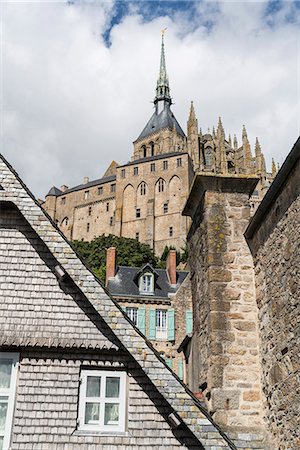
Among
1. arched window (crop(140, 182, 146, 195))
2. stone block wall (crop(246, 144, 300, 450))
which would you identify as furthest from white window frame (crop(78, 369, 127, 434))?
arched window (crop(140, 182, 146, 195))

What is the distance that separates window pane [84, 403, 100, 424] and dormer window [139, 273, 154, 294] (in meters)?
29.3

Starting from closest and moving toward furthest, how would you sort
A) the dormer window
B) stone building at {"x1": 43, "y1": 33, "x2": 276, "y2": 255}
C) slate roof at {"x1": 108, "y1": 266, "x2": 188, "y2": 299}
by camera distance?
slate roof at {"x1": 108, "y1": 266, "x2": 188, "y2": 299}
the dormer window
stone building at {"x1": 43, "y1": 33, "x2": 276, "y2": 255}

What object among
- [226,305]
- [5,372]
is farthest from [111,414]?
[226,305]

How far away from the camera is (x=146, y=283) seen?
35.7 metres

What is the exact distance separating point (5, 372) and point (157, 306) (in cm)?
2868

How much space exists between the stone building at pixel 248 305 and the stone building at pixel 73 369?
0.51 metres

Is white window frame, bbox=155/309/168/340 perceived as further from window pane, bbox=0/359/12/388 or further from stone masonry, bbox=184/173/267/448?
window pane, bbox=0/359/12/388

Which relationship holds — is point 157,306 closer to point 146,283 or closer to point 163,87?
point 146,283

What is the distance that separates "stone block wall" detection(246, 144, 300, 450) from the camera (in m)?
5.72

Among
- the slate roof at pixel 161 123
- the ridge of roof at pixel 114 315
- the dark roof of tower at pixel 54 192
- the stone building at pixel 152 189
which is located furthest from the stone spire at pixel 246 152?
the ridge of roof at pixel 114 315

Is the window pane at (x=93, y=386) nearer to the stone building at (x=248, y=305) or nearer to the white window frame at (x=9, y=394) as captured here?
the white window frame at (x=9, y=394)

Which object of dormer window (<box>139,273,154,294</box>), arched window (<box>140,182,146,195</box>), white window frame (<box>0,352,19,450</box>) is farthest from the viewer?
arched window (<box>140,182,146,195</box>)

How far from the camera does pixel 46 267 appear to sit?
676 cm

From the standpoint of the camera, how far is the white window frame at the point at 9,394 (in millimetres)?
5859
